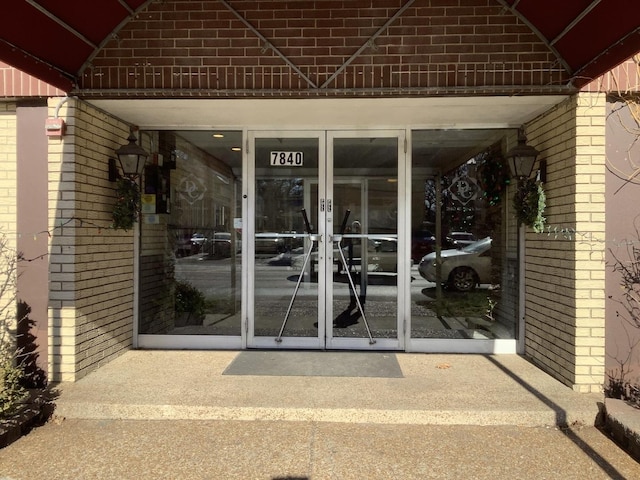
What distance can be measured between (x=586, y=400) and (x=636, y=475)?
86 cm

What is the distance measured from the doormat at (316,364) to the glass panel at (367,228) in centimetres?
36

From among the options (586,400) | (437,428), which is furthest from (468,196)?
(437,428)

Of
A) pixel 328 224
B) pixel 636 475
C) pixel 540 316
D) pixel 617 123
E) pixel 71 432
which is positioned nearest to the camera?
pixel 636 475

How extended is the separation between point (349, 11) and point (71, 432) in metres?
4.03

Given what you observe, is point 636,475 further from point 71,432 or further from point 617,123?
point 71,432

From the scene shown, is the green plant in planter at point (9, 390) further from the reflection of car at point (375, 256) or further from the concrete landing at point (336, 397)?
the reflection of car at point (375, 256)

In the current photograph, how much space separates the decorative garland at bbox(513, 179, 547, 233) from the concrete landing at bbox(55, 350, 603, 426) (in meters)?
1.43

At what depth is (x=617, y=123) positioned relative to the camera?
393 cm

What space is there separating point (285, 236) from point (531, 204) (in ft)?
8.38

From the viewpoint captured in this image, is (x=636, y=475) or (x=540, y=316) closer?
(x=636, y=475)

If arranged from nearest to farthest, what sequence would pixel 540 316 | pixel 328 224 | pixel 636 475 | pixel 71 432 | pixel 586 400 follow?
pixel 636 475, pixel 71 432, pixel 586 400, pixel 540 316, pixel 328 224

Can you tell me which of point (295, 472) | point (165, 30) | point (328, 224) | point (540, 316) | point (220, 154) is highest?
point (165, 30)

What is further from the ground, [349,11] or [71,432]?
[349,11]

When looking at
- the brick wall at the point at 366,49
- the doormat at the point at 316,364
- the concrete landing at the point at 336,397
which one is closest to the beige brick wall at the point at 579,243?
the concrete landing at the point at 336,397
